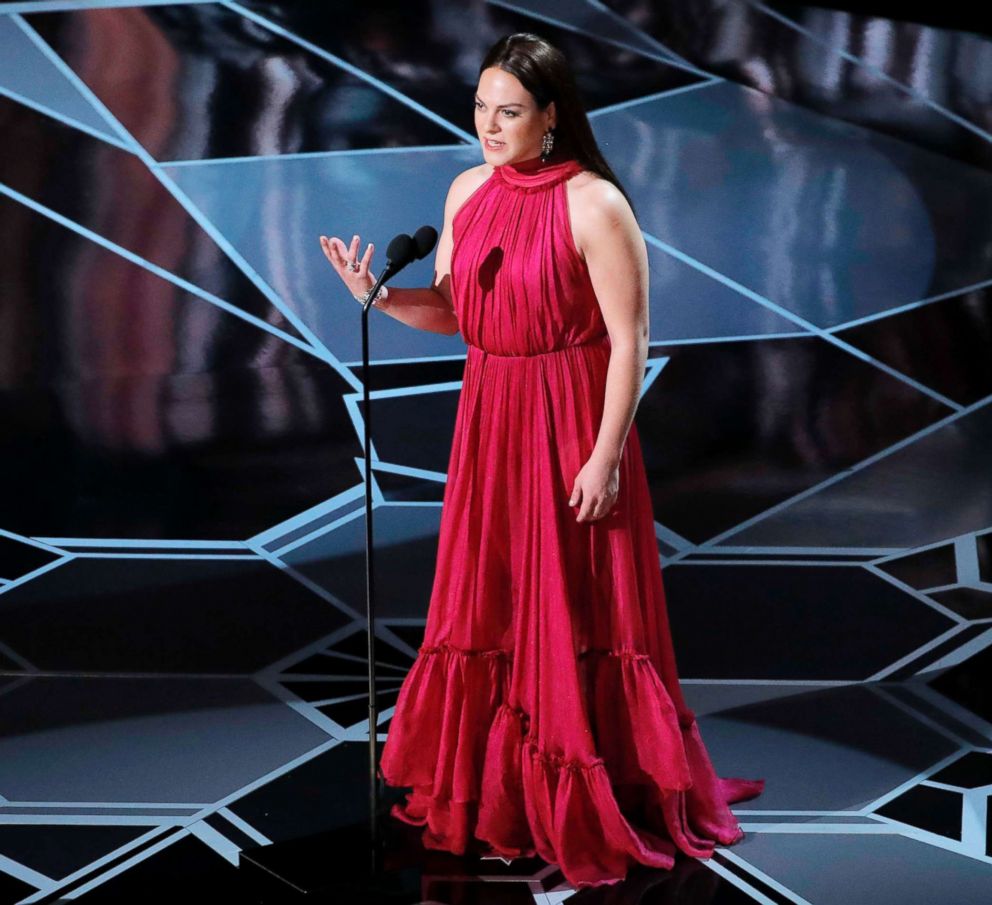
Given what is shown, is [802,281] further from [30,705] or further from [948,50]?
[30,705]

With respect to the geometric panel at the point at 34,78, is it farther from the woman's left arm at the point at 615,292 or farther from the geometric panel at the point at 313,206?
the woman's left arm at the point at 615,292

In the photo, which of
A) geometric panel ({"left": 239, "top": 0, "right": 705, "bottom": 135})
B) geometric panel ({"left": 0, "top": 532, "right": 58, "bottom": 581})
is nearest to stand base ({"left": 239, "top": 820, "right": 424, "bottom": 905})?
geometric panel ({"left": 0, "top": 532, "right": 58, "bottom": 581})

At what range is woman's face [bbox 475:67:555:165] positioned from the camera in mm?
2674

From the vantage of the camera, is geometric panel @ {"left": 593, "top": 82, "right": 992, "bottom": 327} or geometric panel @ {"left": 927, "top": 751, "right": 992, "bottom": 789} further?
geometric panel @ {"left": 593, "top": 82, "right": 992, "bottom": 327}

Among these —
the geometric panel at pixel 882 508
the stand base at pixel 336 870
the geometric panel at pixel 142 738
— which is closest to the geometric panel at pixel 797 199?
the geometric panel at pixel 882 508

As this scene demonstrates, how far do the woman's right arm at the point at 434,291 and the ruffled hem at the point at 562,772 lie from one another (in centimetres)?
73

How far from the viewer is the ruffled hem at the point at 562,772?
2.90 metres

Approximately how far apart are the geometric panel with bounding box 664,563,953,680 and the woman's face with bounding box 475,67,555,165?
2.00m

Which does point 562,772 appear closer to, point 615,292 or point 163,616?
point 615,292

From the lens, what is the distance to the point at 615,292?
2729 mm

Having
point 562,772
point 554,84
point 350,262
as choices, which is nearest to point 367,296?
point 350,262

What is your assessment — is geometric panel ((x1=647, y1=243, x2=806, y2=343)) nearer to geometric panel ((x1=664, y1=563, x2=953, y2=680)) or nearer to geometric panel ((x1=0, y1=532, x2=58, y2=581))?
geometric panel ((x1=664, y1=563, x2=953, y2=680))

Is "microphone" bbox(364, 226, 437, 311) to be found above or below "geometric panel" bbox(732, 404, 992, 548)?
above

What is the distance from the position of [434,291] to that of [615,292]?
1.70 ft
